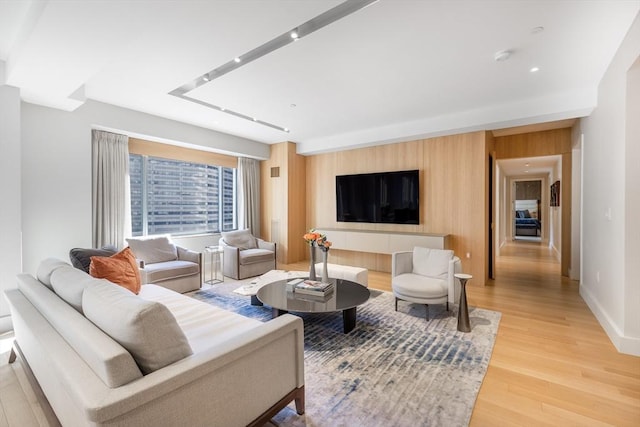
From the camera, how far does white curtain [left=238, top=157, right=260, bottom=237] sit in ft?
21.6

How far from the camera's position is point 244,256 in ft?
16.7

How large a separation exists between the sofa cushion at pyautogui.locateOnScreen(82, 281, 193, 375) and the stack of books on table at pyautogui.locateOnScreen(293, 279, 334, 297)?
1736 millimetres

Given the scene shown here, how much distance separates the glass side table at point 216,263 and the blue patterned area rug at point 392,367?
1.55 m

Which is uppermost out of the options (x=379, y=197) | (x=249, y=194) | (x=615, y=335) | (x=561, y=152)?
(x=561, y=152)

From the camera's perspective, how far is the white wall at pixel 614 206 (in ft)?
8.32

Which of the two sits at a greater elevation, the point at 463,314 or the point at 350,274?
the point at 350,274

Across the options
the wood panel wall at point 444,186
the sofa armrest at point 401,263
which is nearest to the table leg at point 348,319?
Result: the sofa armrest at point 401,263

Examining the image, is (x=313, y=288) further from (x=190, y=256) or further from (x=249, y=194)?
(x=249, y=194)

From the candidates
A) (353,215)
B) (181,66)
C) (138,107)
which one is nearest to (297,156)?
(353,215)

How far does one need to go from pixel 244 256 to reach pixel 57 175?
2797mm

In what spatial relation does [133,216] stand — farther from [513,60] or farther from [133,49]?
[513,60]

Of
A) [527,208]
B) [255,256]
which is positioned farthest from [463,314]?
[527,208]

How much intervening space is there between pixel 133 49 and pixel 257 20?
52.5 inches

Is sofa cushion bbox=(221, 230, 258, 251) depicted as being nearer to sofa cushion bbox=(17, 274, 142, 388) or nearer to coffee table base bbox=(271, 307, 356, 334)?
coffee table base bbox=(271, 307, 356, 334)
